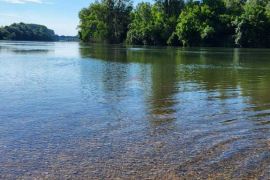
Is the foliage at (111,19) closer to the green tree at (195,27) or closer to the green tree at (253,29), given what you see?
the green tree at (195,27)

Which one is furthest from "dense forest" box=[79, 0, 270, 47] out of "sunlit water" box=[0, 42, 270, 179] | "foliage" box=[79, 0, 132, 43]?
"sunlit water" box=[0, 42, 270, 179]

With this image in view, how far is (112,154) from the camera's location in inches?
345

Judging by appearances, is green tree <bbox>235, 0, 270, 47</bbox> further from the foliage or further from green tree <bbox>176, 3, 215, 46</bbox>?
the foliage

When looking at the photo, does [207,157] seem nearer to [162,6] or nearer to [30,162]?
[30,162]

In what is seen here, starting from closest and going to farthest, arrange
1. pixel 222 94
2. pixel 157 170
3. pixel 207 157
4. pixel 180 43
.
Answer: pixel 157 170
pixel 207 157
pixel 222 94
pixel 180 43

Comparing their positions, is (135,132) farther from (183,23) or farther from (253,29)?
(183,23)

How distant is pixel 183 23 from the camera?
99.0m

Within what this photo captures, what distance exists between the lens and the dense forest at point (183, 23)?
92.7 m

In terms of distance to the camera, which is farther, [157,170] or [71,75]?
[71,75]

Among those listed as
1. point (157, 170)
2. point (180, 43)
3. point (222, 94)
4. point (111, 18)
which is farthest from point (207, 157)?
Result: point (111, 18)

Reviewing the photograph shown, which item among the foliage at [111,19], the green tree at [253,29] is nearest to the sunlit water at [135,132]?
the green tree at [253,29]

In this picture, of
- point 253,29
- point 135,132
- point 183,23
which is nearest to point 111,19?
point 183,23

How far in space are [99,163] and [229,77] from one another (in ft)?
59.0

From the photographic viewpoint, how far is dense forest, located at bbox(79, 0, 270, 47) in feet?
304
